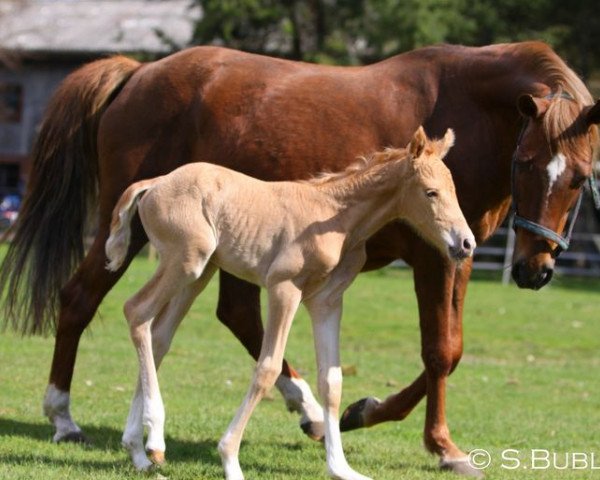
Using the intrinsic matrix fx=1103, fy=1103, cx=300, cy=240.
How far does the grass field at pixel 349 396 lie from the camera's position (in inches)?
238

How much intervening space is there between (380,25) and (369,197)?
977 inches

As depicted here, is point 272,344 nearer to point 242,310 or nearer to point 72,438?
point 72,438

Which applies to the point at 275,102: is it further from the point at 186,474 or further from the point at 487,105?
the point at 186,474

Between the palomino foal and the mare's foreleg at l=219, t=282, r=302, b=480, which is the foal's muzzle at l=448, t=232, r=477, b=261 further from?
the mare's foreleg at l=219, t=282, r=302, b=480

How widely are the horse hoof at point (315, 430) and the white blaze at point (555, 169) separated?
2231 mm

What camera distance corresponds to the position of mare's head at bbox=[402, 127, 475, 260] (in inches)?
203

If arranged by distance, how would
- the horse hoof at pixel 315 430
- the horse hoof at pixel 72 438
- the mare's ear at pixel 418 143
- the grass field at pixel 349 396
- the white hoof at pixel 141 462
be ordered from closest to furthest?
the mare's ear at pixel 418 143
the white hoof at pixel 141 462
the grass field at pixel 349 396
the horse hoof at pixel 72 438
the horse hoof at pixel 315 430

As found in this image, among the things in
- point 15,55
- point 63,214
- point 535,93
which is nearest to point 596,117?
point 535,93

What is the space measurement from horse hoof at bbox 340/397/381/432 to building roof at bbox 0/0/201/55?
33.8 meters

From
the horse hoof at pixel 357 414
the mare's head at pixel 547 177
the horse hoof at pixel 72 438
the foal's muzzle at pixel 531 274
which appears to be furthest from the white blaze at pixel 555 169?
the horse hoof at pixel 72 438

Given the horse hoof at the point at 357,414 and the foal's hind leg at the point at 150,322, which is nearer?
the foal's hind leg at the point at 150,322

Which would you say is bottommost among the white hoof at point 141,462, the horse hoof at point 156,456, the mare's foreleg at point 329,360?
the white hoof at point 141,462

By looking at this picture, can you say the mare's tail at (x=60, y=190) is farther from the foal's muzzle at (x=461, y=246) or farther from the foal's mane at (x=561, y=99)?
the foal's muzzle at (x=461, y=246)

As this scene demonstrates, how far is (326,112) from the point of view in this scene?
22.2 feet
